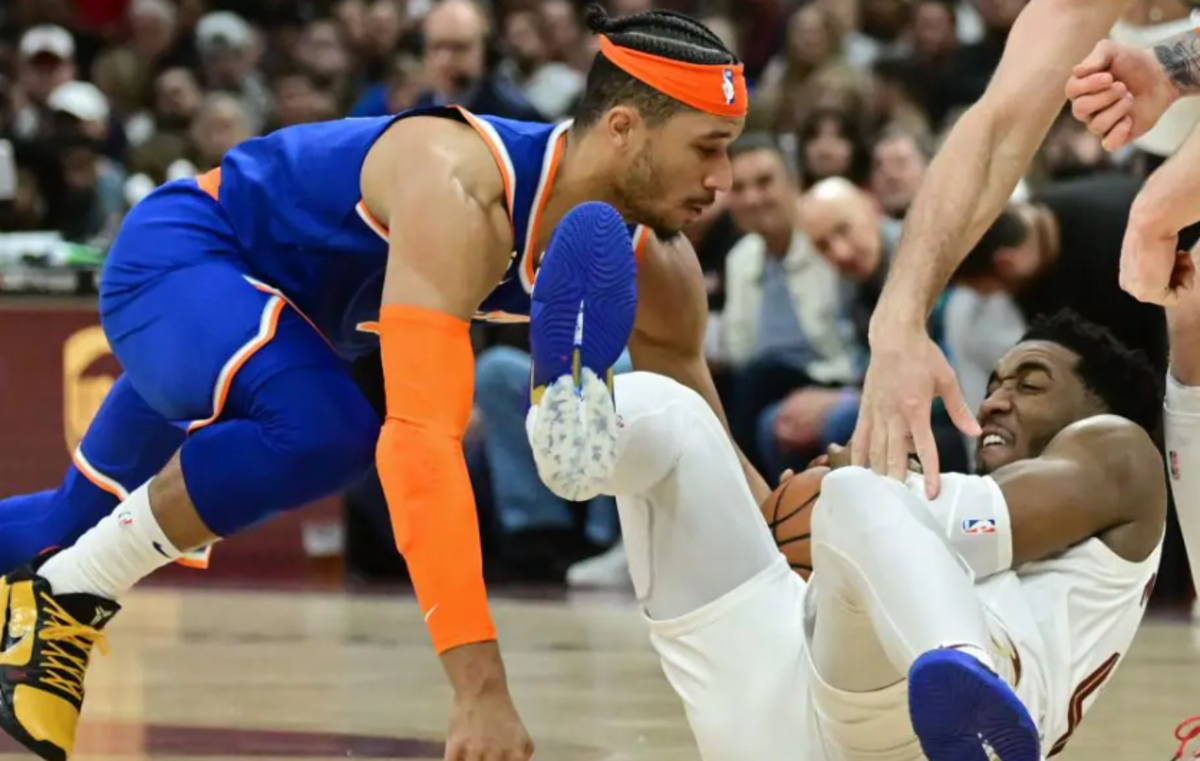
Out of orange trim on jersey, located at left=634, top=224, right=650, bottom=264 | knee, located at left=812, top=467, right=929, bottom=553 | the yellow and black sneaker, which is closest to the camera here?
knee, located at left=812, top=467, right=929, bottom=553

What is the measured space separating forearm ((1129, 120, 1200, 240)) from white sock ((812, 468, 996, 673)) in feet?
1.70

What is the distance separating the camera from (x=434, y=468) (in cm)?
332

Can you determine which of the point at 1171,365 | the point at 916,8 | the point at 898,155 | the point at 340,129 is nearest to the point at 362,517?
the point at 898,155

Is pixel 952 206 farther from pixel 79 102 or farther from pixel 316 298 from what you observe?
pixel 79 102

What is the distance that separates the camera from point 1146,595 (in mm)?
3570

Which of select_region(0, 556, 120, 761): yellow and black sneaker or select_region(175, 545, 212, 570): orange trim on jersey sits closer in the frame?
select_region(0, 556, 120, 761): yellow and black sneaker

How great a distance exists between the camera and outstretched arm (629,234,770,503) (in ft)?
14.3

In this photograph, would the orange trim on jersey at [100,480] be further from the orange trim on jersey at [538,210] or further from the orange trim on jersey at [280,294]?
the orange trim on jersey at [538,210]

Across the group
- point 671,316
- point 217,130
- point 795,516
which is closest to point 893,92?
point 217,130

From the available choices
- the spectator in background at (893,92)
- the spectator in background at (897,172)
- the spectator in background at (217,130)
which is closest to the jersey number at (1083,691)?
the spectator in background at (897,172)

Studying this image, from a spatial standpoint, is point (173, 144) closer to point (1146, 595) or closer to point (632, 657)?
point (632, 657)

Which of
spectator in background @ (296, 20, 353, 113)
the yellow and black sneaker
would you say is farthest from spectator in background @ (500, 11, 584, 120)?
the yellow and black sneaker

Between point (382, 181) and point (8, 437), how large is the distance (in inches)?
208

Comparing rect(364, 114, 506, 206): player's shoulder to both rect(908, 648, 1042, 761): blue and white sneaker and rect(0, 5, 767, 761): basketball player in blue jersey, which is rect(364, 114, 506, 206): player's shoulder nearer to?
rect(0, 5, 767, 761): basketball player in blue jersey
